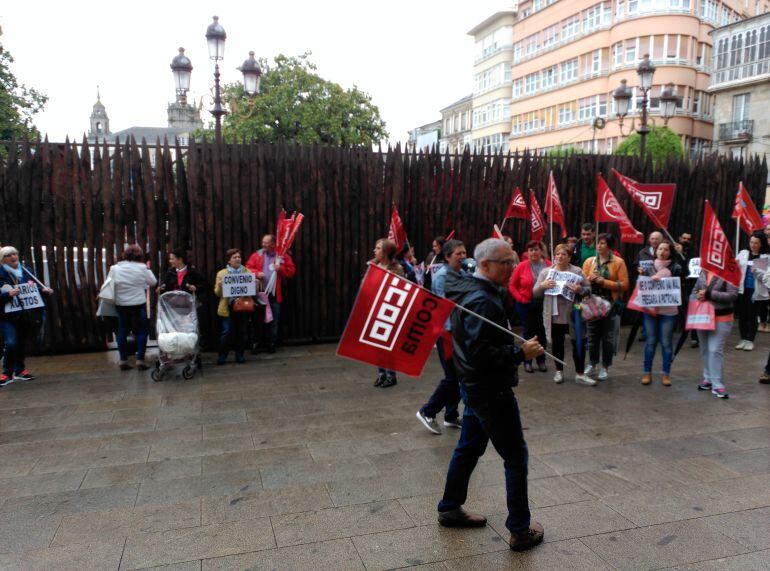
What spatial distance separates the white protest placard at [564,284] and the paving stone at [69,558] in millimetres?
5650

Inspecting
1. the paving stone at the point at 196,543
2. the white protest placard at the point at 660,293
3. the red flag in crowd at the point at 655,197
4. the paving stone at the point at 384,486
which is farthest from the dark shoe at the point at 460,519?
the red flag in crowd at the point at 655,197

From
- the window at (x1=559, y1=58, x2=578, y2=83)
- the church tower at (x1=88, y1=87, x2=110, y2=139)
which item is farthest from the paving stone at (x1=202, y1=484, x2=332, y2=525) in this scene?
the church tower at (x1=88, y1=87, x2=110, y2=139)

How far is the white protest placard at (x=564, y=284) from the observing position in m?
7.46

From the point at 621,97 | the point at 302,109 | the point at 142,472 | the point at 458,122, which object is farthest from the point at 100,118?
the point at 142,472

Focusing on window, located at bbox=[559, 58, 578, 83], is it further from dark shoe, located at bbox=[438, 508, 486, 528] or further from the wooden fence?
dark shoe, located at bbox=[438, 508, 486, 528]

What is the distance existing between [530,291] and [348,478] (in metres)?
4.28

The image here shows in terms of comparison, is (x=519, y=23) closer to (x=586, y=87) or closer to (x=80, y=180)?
(x=586, y=87)

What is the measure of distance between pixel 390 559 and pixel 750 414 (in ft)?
15.9

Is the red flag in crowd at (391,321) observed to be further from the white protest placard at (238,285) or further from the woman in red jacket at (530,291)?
the white protest placard at (238,285)

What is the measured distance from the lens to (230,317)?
8672 millimetres

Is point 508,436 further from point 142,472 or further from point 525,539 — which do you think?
point 142,472

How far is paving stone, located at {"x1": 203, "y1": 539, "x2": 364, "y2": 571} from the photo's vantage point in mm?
3467

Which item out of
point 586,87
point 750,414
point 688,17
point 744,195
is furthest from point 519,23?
point 750,414

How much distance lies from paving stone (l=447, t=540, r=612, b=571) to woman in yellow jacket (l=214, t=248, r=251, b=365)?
Answer: 5920mm
